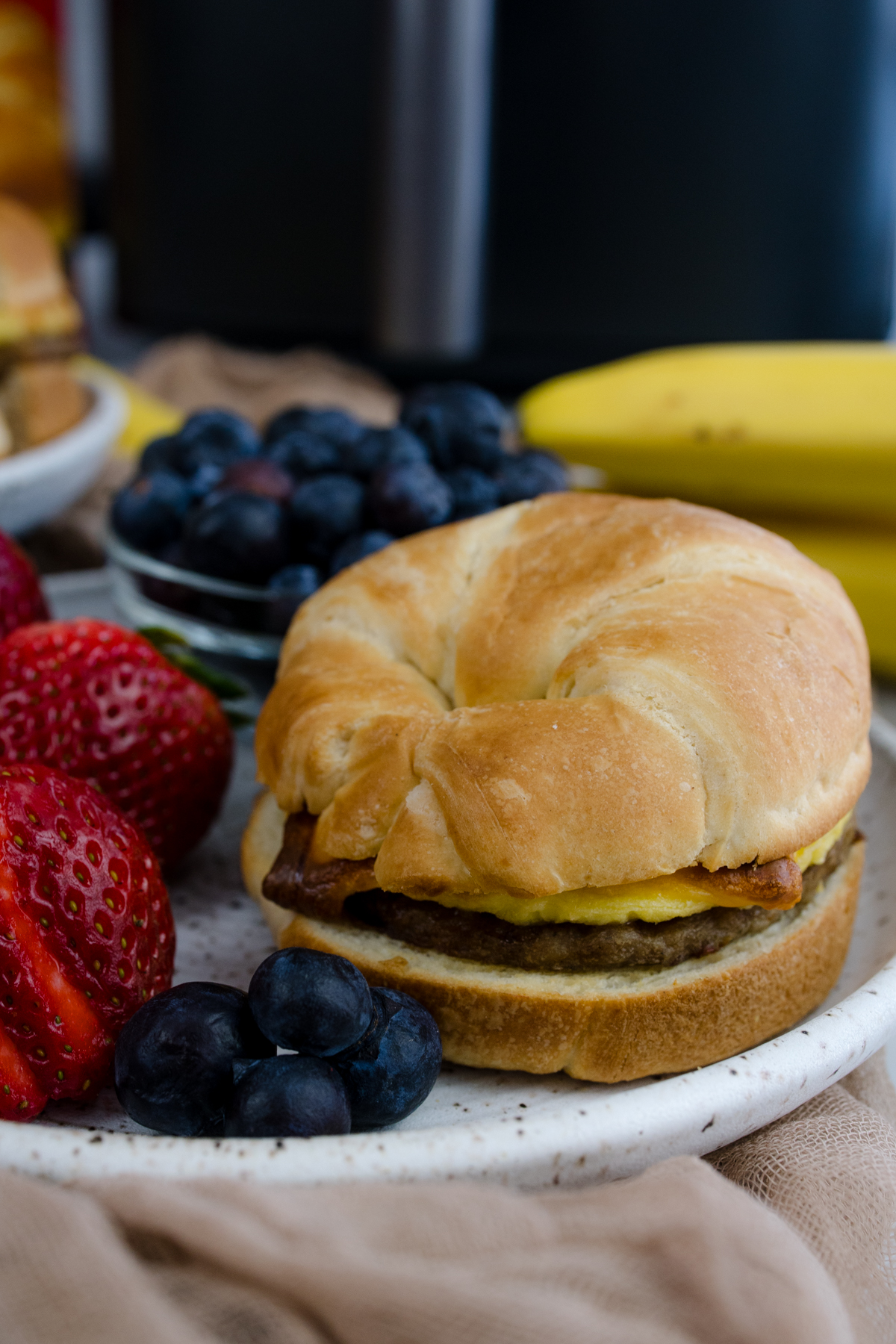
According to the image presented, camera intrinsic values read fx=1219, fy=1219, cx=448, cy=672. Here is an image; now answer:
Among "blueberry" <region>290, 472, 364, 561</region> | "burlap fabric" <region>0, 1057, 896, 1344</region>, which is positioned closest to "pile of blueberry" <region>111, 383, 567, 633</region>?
"blueberry" <region>290, 472, 364, 561</region>

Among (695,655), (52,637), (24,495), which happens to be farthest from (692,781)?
(24,495)

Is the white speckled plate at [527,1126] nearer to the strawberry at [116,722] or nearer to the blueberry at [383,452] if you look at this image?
the strawberry at [116,722]

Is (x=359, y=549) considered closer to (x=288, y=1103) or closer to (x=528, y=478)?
(x=528, y=478)

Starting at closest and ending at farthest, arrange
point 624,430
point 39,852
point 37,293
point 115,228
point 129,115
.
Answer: point 39,852 → point 624,430 → point 37,293 → point 129,115 → point 115,228

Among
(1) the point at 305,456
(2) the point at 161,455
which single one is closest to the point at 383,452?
(1) the point at 305,456

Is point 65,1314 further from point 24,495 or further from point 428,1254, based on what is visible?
point 24,495

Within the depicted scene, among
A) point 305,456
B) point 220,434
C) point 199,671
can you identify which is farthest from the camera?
point 220,434
